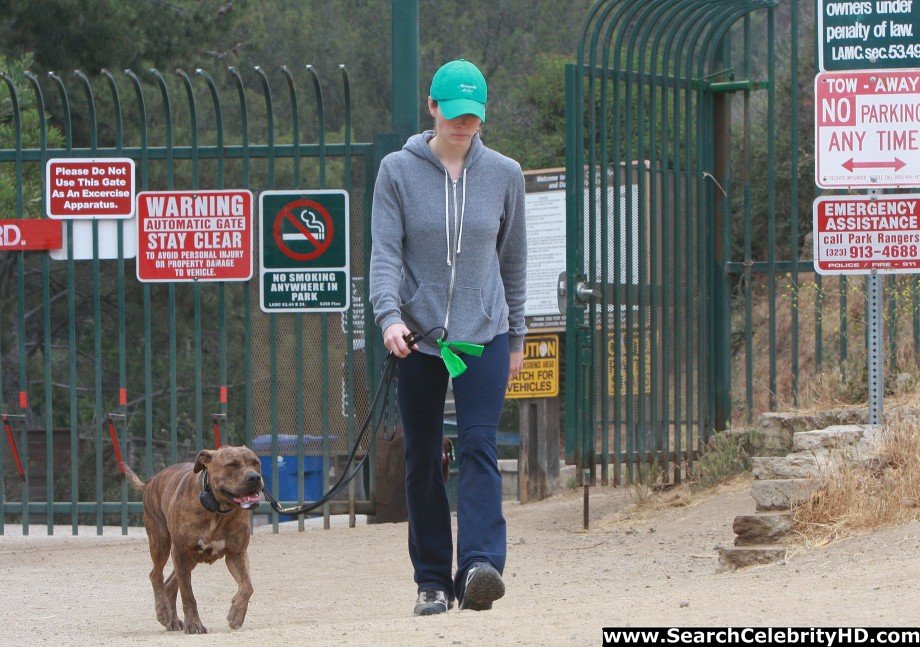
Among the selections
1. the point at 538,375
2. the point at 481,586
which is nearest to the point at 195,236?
the point at 538,375

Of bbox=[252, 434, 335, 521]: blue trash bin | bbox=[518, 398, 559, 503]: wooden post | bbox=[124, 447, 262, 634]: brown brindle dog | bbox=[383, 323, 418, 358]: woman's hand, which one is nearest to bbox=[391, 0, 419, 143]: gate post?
bbox=[252, 434, 335, 521]: blue trash bin

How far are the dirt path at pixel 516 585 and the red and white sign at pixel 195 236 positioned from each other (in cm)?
175

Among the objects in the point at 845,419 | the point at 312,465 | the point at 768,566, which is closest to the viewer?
the point at 768,566

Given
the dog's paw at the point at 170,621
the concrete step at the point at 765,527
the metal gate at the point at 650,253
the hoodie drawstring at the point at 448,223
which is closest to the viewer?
the hoodie drawstring at the point at 448,223

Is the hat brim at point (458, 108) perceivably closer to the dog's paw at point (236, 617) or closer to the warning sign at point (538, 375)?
the dog's paw at point (236, 617)

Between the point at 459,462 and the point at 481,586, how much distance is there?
0.45 m

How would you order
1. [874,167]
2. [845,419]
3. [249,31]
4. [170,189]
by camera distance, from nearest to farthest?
[874,167] < [845,419] < [170,189] < [249,31]

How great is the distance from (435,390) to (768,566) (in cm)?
193

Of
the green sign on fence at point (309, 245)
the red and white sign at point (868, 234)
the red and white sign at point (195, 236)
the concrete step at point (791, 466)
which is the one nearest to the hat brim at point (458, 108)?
the concrete step at point (791, 466)

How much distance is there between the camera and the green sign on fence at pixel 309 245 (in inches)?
359

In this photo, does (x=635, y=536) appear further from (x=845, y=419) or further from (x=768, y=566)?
(x=768, y=566)

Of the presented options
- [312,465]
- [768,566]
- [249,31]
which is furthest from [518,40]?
[768,566]

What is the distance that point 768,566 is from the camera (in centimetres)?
629

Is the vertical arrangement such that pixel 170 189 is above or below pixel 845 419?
above
